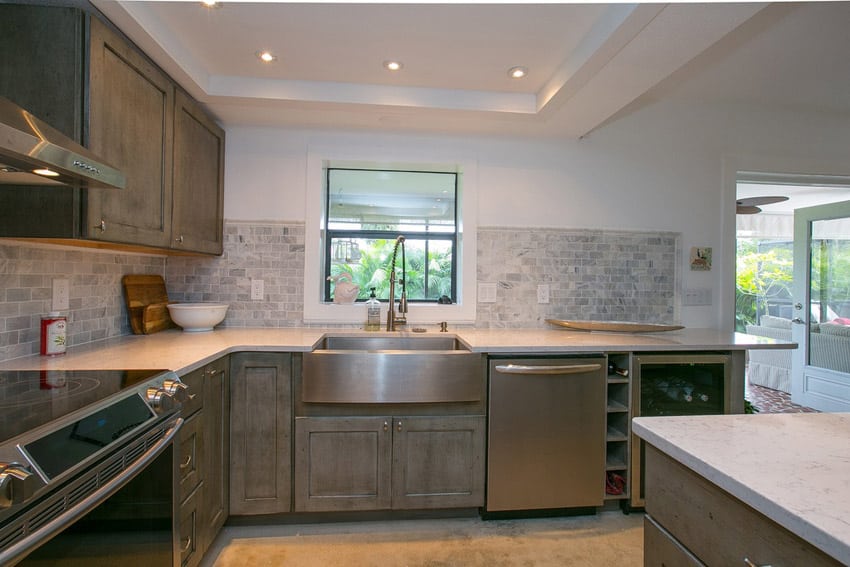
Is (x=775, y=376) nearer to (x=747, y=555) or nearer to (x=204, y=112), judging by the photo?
(x=747, y=555)

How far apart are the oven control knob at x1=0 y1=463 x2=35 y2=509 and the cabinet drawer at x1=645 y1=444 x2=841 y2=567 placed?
124 centimetres

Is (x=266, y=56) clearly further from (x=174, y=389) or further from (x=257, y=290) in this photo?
(x=174, y=389)

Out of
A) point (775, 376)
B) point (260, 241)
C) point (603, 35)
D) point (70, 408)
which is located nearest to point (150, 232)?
point (260, 241)

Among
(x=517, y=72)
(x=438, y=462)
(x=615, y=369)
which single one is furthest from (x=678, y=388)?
(x=517, y=72)

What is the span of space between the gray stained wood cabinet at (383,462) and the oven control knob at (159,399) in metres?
0.78

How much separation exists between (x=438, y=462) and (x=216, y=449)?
1017 mm

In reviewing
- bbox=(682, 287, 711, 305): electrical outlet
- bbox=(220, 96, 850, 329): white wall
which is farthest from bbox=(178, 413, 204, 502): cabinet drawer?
bbox=(682, 287, 711, 305): electrical outlet

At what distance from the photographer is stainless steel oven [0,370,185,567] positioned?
0.78 m

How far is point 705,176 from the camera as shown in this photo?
285 cm

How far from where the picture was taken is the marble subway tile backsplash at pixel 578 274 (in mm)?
2701

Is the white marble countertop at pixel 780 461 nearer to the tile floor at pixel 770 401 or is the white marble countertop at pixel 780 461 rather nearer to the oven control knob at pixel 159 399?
the oven control knob at pixel 159 399

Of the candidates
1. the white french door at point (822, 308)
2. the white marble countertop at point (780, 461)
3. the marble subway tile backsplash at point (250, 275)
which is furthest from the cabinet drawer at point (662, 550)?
the white french door at point (822, 308)

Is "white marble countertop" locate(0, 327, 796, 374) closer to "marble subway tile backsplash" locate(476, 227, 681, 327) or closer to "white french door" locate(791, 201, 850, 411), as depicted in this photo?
"marble subway tile backsplash" locate(476, 227, 681, 327)

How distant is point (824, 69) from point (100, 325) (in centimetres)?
406
